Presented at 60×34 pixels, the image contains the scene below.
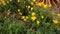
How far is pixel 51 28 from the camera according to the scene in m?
3.41

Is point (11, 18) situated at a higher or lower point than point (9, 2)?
lower

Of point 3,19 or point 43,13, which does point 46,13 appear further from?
point 3,19

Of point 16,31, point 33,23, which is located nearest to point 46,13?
point 33,23

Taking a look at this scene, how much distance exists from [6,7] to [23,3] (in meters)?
0.35

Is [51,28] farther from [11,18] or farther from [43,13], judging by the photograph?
[11,18]

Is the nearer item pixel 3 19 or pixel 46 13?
pixel 46 13

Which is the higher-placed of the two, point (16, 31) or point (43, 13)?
point (43, 13)

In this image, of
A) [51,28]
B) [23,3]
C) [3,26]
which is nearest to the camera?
[51,28]

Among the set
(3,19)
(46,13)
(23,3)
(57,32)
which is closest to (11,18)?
(3,19)

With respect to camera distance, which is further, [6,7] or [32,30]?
[6,7]

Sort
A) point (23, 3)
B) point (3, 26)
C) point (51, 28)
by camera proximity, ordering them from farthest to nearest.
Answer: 1. point (23, 3)
2. point (3, 26)
3. point (51, 28)

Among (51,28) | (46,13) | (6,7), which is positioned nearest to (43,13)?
(46,13)

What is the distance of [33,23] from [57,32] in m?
0.44

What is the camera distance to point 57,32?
3453mm
